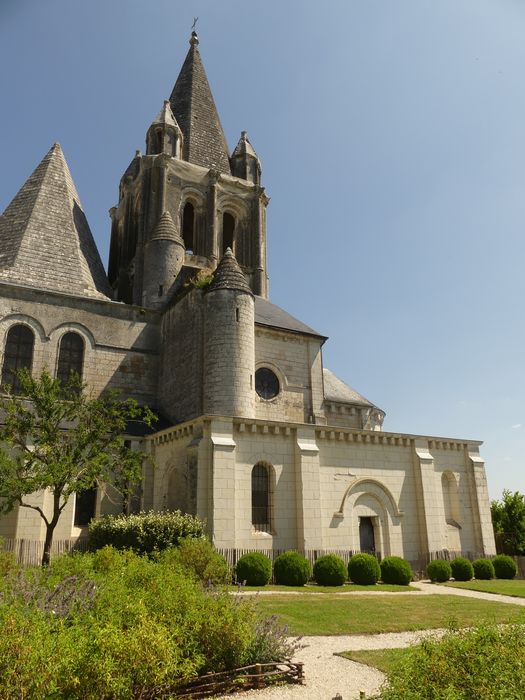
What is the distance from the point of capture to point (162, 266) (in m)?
30.2

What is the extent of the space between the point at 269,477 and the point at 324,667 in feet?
37.9

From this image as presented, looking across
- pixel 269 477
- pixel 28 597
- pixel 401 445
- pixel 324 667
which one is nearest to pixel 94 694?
pixel 28 597

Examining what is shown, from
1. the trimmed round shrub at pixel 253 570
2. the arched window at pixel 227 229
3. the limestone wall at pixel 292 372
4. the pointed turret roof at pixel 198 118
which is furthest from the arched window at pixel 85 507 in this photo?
the pointed turret roof at pixel 198 118

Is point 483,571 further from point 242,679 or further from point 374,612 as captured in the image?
point 242,679

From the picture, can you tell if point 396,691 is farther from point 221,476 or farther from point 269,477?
point 269,477

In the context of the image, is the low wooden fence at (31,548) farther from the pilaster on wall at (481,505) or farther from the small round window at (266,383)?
the pilaster on wall at (481,505)

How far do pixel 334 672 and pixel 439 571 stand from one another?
13.9 metres

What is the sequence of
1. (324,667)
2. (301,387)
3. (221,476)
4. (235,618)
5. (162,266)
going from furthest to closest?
(162,266) → (301,387) → (221,476) → (324,667) → (235,618)

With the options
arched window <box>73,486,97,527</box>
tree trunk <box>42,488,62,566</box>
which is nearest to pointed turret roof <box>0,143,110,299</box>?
arched window <box>73,486,97,527</box>

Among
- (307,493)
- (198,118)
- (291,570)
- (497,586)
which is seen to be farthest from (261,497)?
(198,118)

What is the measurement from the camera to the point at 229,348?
22.6m

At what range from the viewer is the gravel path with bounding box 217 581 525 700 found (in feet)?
21.9

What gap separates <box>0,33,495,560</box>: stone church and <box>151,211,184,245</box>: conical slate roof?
0.11 meters

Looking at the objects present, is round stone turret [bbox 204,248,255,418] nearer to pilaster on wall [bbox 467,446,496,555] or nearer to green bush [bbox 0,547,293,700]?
pilaster on wall [bbox 467,446,496,555]
